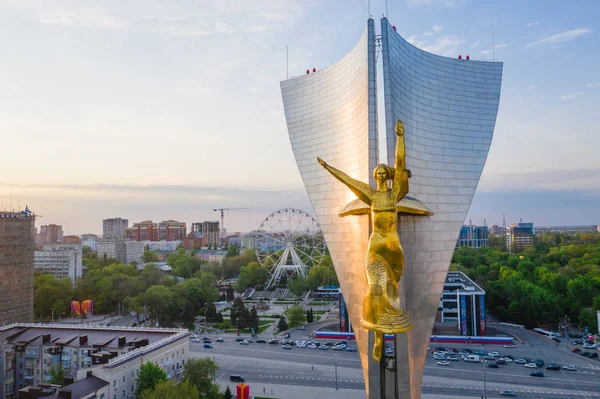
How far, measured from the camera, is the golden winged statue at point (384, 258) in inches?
563

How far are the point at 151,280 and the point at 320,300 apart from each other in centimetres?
3026

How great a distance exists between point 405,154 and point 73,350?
32712 mm

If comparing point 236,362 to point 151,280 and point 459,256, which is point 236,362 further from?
point 459,256

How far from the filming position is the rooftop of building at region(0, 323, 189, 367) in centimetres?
3578

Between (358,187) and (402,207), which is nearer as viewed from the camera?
(358,187)

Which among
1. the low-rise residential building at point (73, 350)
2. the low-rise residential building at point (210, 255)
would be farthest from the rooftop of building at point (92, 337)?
the low-rise residential building at point (210, 255)

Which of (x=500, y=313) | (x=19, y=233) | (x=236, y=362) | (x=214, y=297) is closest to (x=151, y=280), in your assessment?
(x=214, y=297)

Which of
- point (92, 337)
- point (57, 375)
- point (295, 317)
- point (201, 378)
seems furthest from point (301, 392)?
point (295, 317)

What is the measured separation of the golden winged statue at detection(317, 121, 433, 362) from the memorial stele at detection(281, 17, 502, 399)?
1.05 meters

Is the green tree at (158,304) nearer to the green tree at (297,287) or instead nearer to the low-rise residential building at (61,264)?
the green tree at (297,287)

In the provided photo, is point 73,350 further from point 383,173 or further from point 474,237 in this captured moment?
point 474,237

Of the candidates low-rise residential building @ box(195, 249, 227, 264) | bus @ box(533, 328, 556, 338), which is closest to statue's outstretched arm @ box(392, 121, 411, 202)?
bus @ box(533, 328, 556, 338)

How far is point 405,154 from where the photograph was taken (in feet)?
57.1

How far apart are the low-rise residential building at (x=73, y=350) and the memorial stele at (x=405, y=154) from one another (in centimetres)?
2042
